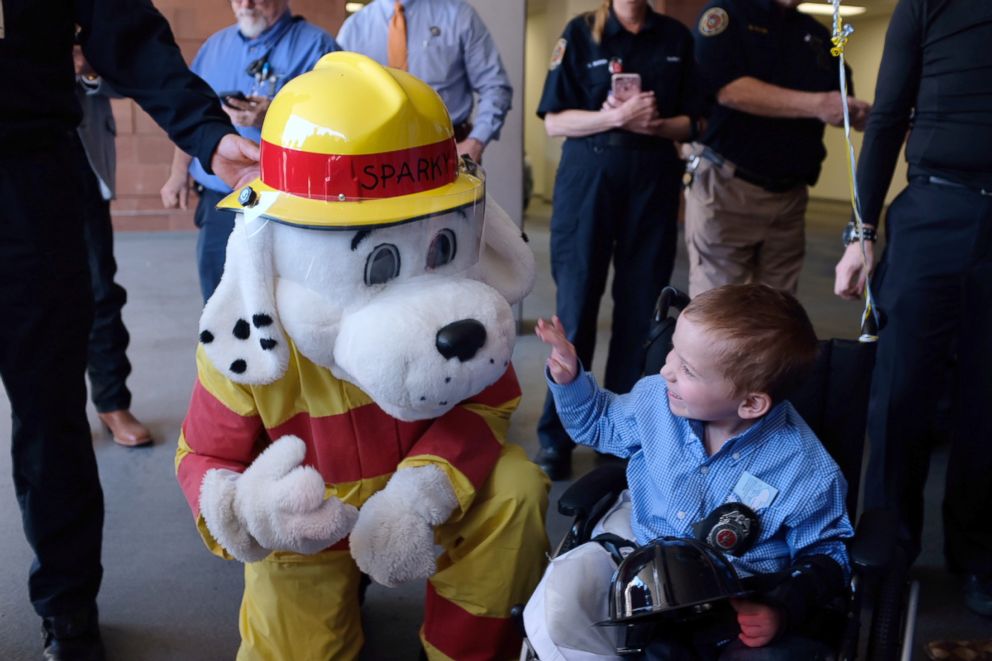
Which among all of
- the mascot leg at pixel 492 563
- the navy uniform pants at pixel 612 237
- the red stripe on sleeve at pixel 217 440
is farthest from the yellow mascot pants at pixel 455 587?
the navy uniform pants at pixel 612 237

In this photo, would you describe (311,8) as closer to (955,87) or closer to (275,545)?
(955,87)

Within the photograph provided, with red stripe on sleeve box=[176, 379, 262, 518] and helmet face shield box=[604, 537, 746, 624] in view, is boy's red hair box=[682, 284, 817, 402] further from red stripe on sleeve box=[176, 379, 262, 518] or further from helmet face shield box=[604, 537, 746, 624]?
red stripe on sleeve box=[176, 379, 262, 518]

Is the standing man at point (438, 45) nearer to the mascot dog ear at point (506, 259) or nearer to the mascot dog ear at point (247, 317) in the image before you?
the mascot dog ear at point (506, 259)

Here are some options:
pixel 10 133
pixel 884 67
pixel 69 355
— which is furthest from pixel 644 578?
pixel 884 67

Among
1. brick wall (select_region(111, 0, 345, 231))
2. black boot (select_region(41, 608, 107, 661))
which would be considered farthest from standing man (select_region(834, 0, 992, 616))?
brick wall (select_region(111, 0, 345, 231))

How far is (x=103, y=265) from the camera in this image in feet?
10.0

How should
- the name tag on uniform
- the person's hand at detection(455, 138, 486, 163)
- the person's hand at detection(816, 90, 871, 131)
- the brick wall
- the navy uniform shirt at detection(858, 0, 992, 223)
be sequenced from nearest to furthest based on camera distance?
the name tag on uniform, the navy uniform shirt at detection(858, 0, 992, 223), the person's hand at detection(816, 90, 871, 131), the person's hand at detection(455, 138, 486, 163), the brick wall

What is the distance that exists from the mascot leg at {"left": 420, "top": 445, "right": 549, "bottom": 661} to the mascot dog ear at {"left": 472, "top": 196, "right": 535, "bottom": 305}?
32 centimetres

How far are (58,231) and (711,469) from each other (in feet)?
4.17

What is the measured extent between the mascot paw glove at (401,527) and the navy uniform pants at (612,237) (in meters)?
1.39

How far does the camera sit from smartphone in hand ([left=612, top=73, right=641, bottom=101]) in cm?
276

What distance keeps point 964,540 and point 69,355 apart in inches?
84.6

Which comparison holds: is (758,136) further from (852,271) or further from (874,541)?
(874,541)

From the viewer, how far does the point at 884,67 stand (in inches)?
89.0
